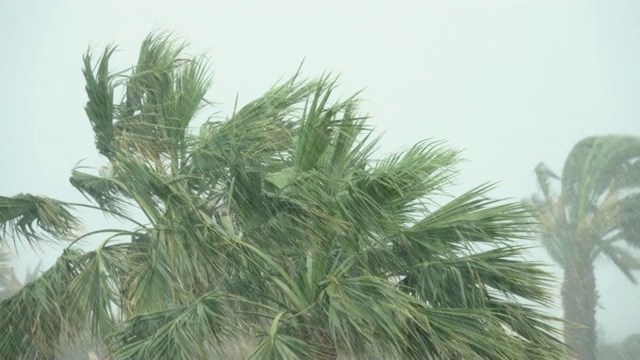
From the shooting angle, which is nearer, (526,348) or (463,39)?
(526,348)

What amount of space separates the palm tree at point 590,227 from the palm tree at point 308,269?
20.3 feet

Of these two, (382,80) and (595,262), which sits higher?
(382,80)

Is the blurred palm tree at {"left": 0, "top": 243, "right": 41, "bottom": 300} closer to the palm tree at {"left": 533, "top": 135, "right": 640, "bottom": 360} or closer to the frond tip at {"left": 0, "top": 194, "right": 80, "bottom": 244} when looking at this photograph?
the frond tip at {"left": 0, "top": 194, "right": 80, "bottom": 244}

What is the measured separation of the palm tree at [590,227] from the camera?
12.2 meters

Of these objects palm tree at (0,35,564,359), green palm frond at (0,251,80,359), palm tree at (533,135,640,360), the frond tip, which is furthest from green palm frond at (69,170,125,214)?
palm tree at (533,135,640,360)

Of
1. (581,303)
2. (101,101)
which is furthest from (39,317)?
(581,303)

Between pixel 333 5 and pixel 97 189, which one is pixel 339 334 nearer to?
pixel 97 189

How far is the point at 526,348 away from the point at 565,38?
9328 mm

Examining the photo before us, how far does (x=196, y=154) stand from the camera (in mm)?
6777

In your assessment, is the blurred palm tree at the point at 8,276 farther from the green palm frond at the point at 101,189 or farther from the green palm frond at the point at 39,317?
the green palm frond at the point at 39,317

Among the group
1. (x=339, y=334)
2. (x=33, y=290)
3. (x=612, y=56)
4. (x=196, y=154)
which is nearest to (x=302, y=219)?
(x=339, y=334)

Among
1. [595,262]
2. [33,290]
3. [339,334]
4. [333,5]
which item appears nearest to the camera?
[339,334]

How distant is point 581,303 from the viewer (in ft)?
39.8

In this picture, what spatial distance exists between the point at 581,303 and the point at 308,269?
6.82 m
